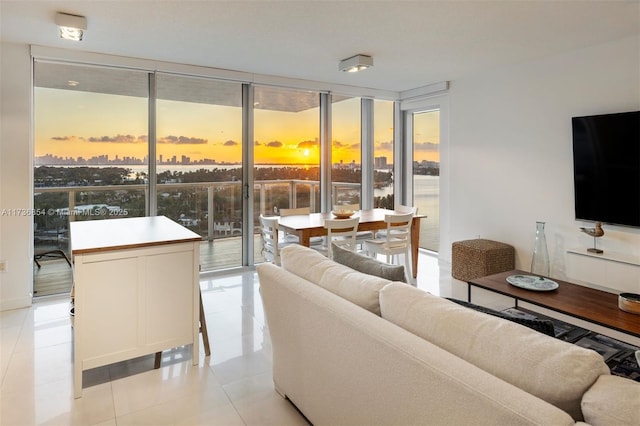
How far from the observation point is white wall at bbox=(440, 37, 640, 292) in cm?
370

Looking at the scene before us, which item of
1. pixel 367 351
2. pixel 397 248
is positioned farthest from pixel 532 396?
pixel 397 248

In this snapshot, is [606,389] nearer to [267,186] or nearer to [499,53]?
→ [499,53]

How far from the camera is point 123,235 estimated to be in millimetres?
2643

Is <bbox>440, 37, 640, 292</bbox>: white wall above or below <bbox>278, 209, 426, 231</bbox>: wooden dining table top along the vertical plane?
above

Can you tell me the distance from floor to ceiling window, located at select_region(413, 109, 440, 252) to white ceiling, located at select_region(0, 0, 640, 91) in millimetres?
1491

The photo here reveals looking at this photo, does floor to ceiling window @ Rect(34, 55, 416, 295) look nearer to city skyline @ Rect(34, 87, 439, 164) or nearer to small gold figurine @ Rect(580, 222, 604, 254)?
city skyline @ Rect(34, 87, 439, 164)

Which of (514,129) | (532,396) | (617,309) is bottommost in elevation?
(617,309)

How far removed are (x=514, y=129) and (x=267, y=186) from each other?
314 centimetres

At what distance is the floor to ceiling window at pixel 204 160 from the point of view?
467 centimetres

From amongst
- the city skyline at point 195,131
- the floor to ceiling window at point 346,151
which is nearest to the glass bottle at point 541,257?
the city skyline at point 195,131

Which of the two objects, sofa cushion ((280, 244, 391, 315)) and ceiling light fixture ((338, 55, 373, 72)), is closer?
sofa cushion ((280, 244, 391, 315))

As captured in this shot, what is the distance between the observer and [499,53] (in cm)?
407

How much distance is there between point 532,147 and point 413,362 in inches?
157

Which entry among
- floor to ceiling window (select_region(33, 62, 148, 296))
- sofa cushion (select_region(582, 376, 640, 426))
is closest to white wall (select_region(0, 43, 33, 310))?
floor to ceiling window (select_region(33, 62, 148, 296))
